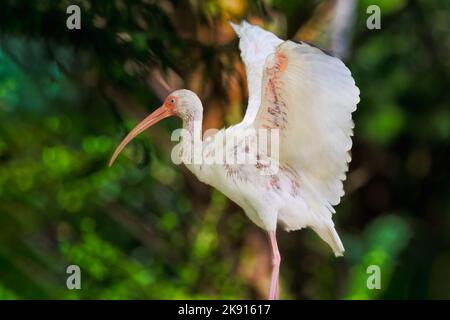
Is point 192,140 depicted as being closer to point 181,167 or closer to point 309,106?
point 309,106

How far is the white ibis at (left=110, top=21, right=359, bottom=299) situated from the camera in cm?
209

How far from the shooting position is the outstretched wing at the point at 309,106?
2.08 meters

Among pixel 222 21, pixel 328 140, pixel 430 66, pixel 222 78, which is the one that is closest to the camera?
pixel 328 140

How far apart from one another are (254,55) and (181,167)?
1518 mm

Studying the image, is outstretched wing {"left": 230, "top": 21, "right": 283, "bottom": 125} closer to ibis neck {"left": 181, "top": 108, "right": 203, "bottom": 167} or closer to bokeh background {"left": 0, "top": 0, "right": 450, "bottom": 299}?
ibis neck {"left": 181, "top": 108, "right": 203, "bottom": 167}

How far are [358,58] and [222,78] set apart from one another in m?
1.78

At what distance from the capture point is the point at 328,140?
2127 mm

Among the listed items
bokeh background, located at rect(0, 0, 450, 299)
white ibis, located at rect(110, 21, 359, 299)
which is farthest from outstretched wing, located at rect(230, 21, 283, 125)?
bokeh background, located at rect(0, 0, 450, 299)

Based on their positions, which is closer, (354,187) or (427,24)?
(427,24)

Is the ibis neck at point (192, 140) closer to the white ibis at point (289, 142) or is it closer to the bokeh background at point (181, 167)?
the white ibis at point (289, 142)

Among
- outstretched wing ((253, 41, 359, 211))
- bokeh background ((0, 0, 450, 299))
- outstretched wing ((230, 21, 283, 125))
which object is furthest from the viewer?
bokeh background ((0, 0, 450, 299))

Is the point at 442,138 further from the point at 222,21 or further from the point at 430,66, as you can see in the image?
the point at 222,21

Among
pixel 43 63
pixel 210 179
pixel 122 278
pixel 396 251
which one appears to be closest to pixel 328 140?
pixel 210 179

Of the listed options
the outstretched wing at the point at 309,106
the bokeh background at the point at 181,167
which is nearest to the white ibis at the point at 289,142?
the outstretched wing at the point at 309,106
